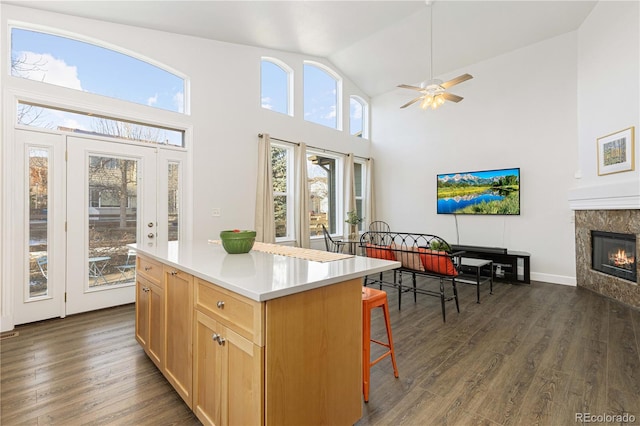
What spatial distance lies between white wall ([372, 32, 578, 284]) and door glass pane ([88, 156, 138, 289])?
531 cm

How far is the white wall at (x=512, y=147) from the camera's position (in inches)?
189

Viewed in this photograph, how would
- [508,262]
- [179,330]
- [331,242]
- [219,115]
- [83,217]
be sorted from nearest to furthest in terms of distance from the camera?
[179,330] < [83,217] < [219,115] < [508,262] < [331,242]

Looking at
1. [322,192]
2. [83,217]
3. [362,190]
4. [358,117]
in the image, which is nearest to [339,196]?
[322,192]

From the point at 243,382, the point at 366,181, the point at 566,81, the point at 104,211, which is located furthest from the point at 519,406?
the point at 366,181

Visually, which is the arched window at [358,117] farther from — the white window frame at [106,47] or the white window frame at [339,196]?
the white window frame at [106,47]

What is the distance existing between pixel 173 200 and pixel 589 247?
243 inches

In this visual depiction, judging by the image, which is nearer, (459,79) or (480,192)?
(459,79)

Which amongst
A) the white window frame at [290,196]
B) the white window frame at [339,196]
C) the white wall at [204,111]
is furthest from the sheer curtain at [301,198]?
the white window frame at [339,196]

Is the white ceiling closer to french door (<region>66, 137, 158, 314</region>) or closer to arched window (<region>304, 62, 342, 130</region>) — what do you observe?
arched window (<region>304, 62, 342, 130</region>)

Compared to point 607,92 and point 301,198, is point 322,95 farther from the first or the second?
point 607,92

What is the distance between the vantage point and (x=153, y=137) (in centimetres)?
397

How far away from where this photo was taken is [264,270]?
5.17 ft

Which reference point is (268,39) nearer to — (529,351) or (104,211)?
(104,211)

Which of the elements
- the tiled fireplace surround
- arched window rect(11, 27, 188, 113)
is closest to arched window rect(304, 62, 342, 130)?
arched window rect(11, 27, 188, 113)
